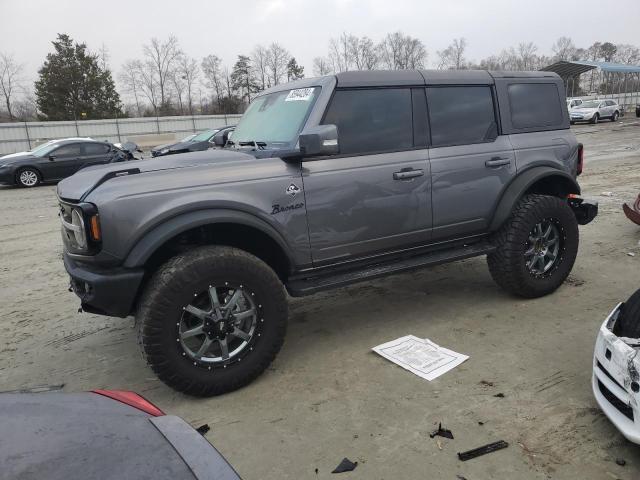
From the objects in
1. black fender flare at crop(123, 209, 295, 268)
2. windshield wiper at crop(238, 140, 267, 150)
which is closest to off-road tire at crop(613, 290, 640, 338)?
black fender flare at crop(123, 209, 295, 268)

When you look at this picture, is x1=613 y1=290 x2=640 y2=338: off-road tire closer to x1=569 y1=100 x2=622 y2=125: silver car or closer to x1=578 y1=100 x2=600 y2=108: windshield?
x1=569 y1=100 x2=622 y2=125: silver car

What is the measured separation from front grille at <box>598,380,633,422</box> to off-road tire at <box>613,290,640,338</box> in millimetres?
316

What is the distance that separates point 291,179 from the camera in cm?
351

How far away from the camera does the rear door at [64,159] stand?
15.5 m

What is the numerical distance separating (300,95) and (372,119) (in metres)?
0.60

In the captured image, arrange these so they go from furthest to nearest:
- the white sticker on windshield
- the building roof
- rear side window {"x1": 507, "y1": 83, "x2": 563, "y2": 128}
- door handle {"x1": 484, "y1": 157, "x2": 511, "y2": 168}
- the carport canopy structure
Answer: the carport canopy structure, the building roof, rear side window {"x1": 507, "y1": 83, "x2": 563, "y2": 128}, door handle {"x1": 484, "y1": 157, "x2": 511, "y2": 168}, the white sticker on windshield

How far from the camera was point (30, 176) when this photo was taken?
49.9 ft

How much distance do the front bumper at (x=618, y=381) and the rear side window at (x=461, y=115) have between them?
80.1 inches

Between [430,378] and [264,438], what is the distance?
4.01 ft

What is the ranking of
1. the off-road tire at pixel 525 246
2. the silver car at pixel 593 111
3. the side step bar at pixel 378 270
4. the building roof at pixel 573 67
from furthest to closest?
the building roof at pixel 573 67 < the silver car at pixel 593 111 < the off-road tire at pixel 525 246 < the side step bar at pixel 378 270

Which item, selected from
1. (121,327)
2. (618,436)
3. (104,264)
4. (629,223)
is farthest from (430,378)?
(629,223)

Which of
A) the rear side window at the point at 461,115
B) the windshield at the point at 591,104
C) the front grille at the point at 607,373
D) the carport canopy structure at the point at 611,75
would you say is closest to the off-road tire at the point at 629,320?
the front grille at the point at 607,373

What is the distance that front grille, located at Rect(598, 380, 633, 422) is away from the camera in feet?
8.27

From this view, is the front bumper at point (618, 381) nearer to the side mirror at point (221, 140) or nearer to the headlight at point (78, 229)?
the headlight at point (78, 229)
